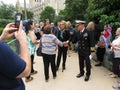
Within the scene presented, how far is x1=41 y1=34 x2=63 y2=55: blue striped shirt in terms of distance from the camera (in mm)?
7153

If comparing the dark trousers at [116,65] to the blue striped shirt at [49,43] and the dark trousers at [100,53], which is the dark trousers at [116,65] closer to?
the blue striped shirt at [49,43]

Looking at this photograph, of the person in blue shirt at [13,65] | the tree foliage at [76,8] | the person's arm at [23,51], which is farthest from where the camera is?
the tree foliage at [76,8]

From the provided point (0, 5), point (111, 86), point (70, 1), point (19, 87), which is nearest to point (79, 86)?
point (111, 86)

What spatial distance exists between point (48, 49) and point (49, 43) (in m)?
0.18

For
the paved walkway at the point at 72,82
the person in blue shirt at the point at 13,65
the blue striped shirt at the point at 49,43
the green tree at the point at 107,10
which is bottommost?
the paved walkway at the point at 72,82

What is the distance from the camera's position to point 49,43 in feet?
23.7

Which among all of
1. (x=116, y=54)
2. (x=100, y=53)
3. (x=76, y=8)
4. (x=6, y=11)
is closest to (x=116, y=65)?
(x=116, y=54)

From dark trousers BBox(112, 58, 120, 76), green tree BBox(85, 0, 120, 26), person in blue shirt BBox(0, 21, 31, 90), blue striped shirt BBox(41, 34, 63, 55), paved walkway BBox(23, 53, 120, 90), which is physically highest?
green tree BBox(85, 0, 120, 26)

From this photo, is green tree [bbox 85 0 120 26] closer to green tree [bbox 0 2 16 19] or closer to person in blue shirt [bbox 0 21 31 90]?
person in blue shirt [bbox 0 21 31 90]

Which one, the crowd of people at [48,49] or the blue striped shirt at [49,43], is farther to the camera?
the blue striped shirt at [49,43]

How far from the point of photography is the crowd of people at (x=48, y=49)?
1.85 m

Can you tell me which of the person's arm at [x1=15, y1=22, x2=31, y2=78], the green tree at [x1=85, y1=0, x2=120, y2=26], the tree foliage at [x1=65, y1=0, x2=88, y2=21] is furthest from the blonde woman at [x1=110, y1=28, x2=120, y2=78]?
the tree foliage at [x1=65, y1=0, x2=88, y2=21]

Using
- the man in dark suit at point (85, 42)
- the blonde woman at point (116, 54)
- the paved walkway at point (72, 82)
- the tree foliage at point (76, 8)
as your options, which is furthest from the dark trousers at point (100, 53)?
the tree foliage at point (76, 8)

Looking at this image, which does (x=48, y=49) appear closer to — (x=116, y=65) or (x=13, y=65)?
(x=116, y=65)
